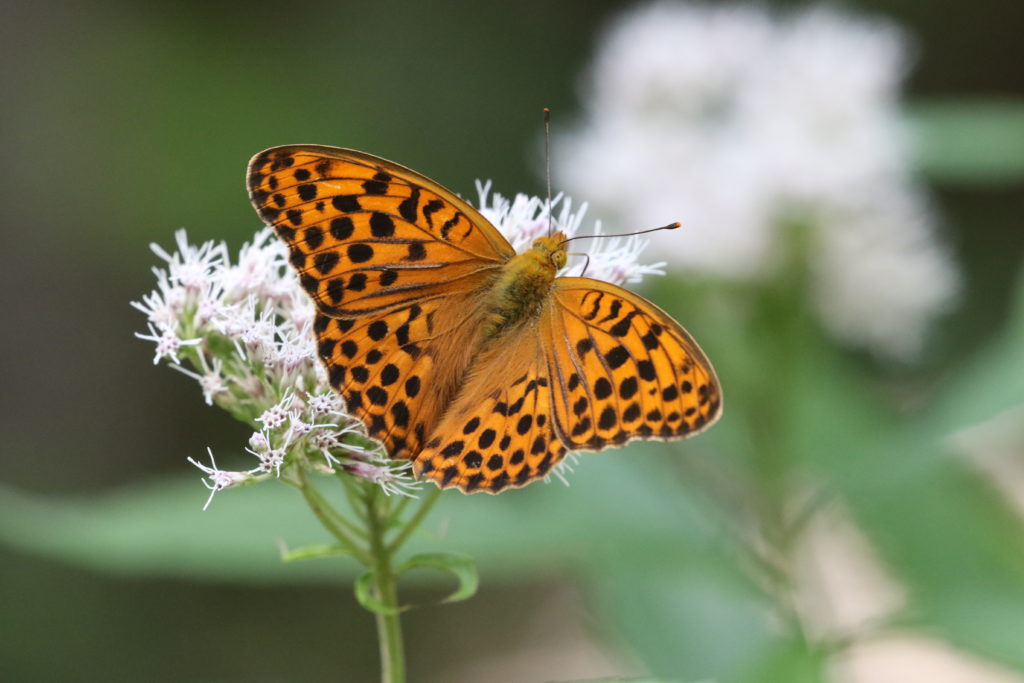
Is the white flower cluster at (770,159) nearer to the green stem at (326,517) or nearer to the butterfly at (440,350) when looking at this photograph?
the butterfly at (440,350)

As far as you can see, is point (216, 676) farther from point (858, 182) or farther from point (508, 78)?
point (858, 182)

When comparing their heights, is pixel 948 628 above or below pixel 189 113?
below

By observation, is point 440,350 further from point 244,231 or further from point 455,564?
point 244,231

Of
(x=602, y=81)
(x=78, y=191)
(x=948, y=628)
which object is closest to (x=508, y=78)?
(x=602, y=81)

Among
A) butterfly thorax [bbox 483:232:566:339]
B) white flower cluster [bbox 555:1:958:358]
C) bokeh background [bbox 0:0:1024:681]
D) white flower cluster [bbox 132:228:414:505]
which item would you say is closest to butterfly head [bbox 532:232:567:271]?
butterfly thorax [bbox 483:232:566:339]

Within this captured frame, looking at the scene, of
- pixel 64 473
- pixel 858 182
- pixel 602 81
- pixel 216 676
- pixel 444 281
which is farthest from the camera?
pixel 64 473
